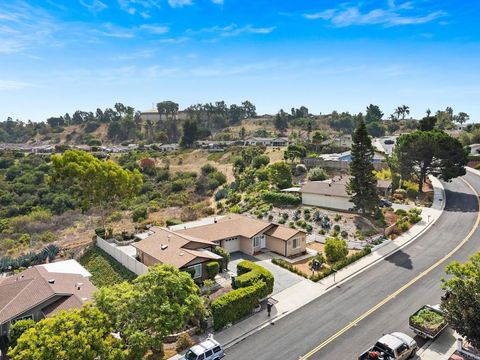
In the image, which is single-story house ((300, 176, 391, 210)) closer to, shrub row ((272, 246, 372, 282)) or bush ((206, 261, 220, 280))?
shrub row ((272, 246, 372, 282))

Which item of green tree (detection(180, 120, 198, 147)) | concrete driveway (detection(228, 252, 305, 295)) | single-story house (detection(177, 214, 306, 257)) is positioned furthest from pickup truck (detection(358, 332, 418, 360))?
green tree (detection(180, 120, 198, 147))

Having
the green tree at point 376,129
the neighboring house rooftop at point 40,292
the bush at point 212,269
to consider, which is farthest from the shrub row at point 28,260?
the green tree at point 376,129

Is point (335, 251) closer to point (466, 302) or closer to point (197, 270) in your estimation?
point (197, 270)

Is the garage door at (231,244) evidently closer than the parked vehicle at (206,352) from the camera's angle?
No

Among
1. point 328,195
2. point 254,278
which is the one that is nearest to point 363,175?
point 328,195

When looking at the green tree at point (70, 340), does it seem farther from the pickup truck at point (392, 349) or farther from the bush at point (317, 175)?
the bush at point (317, 175)
